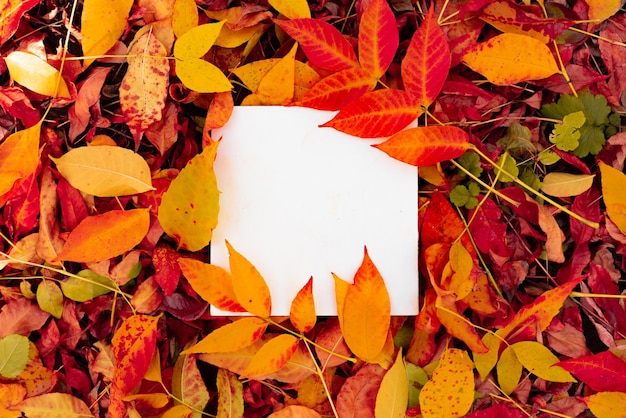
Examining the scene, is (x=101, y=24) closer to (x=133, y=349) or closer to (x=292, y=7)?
(x=292, y=7)

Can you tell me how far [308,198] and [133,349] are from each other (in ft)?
0.91

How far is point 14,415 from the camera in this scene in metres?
0.72

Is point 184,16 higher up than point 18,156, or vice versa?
point 184,16

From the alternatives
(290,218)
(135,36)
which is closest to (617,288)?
(290,218)

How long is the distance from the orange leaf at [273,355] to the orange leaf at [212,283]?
0.18 ft

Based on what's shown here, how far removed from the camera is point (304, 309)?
716mm

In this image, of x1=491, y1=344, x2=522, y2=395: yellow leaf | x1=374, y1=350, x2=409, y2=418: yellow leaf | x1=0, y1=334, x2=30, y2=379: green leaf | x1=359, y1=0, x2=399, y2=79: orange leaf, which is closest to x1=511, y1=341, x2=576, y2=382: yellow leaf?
x1=491, y1=344, x2=522, y2=395: yellow leaf

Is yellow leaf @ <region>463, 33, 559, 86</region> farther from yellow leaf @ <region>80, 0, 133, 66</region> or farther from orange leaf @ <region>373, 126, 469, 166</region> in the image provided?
yellow leaf @ <region>80, 0, 133, 66</region>

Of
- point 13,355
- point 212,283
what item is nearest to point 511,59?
point 212,283

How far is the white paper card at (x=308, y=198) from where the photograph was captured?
0.74m

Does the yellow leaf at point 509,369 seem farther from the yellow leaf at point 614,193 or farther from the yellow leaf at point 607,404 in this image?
the yellow leaf at point 614,193

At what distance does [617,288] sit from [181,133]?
58 cm

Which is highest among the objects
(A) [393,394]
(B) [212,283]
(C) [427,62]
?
(C) [427,62]

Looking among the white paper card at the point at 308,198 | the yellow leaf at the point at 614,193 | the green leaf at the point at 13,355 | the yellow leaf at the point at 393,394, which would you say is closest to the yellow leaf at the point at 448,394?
the yellow leaf at the point at 393,394
